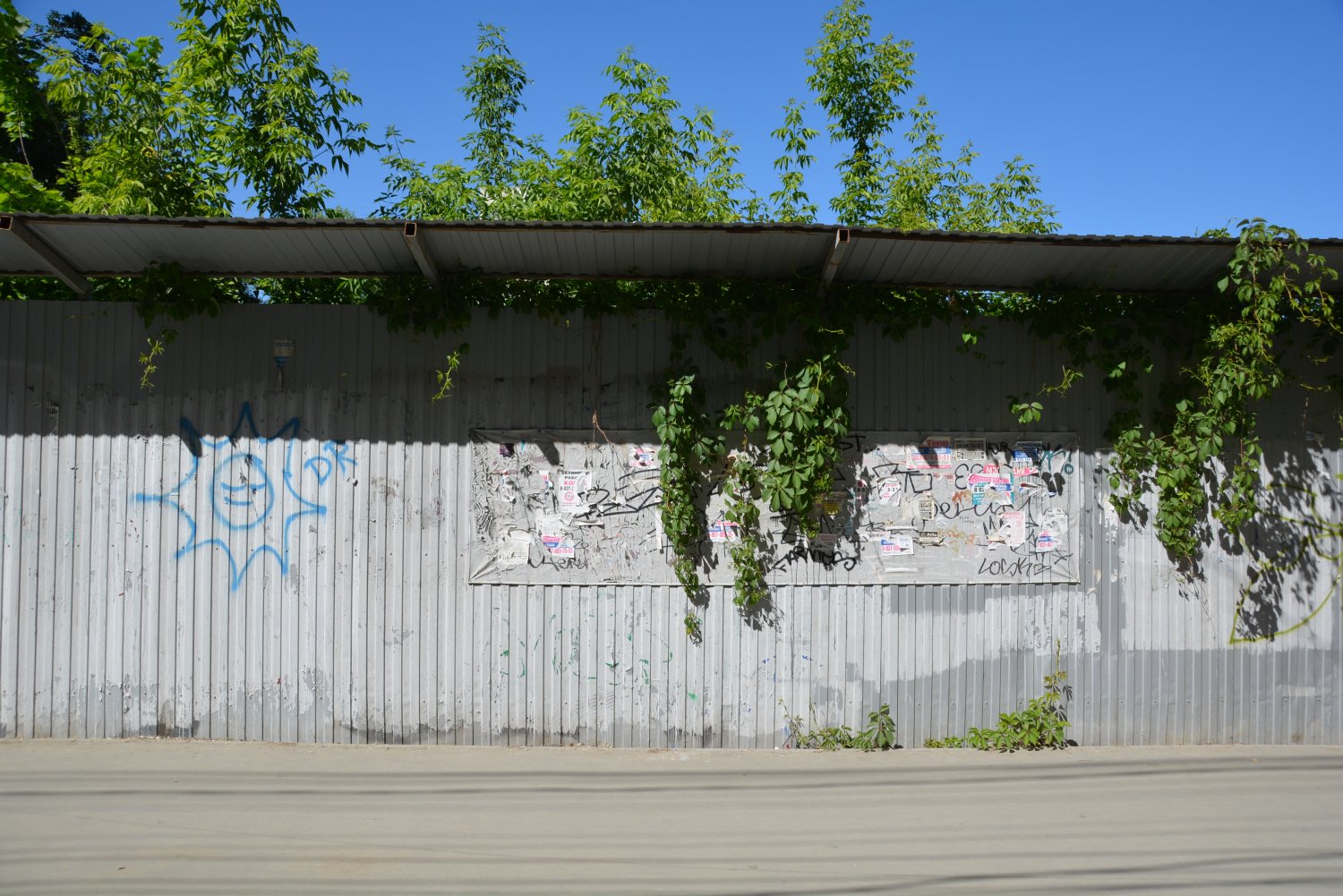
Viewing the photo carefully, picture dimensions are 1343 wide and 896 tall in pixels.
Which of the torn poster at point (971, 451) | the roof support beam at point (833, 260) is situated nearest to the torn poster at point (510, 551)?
the roof support beam at point (833, 260)

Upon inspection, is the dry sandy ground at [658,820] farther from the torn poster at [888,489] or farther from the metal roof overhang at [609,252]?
the metal roof overhang at [609,252]

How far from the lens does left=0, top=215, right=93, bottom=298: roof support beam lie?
17.3ft

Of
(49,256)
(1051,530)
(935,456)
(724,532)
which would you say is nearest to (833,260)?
(935,456)

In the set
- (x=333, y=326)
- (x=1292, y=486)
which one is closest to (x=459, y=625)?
(x=333, y=326)

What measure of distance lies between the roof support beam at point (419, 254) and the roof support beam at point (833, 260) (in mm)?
2518

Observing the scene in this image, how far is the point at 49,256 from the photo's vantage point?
5723 millimetres

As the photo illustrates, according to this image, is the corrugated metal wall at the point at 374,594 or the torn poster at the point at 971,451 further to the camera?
the torn poster at the point at 971,451

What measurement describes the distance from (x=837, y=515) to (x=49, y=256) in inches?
216

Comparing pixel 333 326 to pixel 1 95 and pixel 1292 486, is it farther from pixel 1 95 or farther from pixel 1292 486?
pixel 1 95

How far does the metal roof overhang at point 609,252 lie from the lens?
524cm

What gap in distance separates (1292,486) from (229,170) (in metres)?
9.79

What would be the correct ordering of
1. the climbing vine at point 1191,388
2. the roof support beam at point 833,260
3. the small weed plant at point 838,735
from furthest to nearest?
the small weed plant at point 838,735 → the climbing vine at point 1191,388 → the roof support beam at point 833,260

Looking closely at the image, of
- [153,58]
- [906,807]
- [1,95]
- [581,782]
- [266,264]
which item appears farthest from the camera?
[1,95]

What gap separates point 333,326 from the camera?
612 cm
